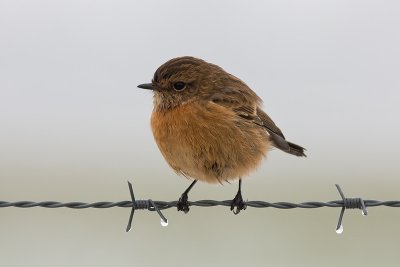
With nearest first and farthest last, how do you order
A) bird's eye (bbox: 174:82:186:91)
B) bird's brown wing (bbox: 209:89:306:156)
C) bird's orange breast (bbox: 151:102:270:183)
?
bird's orange breast (bbox: 151:102:270:183), bird's brown wing (bbox: 209:89:306:156), bird's eye (bbox: 174:82:186:91)

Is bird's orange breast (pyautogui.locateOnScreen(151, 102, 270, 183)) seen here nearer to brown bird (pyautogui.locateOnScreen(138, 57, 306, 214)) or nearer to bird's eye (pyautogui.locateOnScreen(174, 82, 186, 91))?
brown bird (pyautogui.locateOnScreen(138, 57, 306, 214))

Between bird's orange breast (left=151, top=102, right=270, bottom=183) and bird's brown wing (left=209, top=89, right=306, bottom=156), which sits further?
bird's brown wing (left=209, top=89, right=306, bottom=156)

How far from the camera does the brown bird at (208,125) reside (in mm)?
7422

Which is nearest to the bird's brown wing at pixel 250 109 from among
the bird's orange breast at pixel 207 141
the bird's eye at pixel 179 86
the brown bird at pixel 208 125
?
the brown bird at pixel 208 125

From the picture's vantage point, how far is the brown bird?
24.3ft

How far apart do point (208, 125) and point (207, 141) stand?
0.53 ft

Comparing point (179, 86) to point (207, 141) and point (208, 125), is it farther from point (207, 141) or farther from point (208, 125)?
point (207, 141)

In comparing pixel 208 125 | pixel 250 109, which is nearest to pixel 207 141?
pixel 208 125

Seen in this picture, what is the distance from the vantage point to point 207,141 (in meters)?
7.38

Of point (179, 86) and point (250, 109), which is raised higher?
point (179, 86)

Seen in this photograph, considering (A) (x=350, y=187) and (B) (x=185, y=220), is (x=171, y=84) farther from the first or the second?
(A) (x=350, y=187)

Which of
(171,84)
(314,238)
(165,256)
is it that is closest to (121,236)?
(165,256)

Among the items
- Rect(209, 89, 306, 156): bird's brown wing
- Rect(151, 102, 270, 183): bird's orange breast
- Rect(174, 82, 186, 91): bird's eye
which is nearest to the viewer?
Rect(151, 102, 270, 183): bird's orange breast

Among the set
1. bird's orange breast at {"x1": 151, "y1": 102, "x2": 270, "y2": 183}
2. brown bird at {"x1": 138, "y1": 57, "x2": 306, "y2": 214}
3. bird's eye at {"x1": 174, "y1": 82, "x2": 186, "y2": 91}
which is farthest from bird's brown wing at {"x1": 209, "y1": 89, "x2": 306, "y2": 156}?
bird's eye at {"x1": 174, "y1": 82, "x2": 186, "y2": 91}
